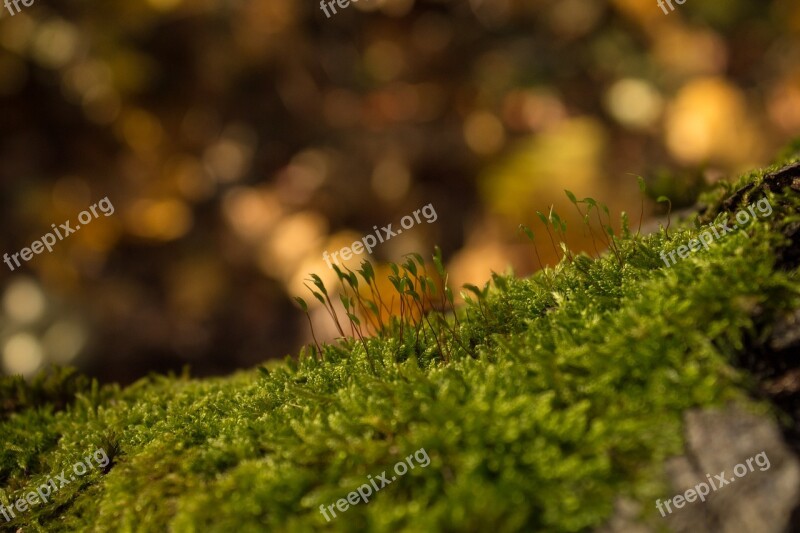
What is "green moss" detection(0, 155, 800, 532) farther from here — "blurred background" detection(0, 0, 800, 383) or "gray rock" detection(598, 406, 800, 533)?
"blurred background" detection(0, 0, 800, 383)

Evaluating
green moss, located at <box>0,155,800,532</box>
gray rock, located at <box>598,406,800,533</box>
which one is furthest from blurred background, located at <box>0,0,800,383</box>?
Result: gray rock, located at <box>598,406,800,533</box>

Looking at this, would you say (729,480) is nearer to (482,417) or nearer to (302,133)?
(482,417)

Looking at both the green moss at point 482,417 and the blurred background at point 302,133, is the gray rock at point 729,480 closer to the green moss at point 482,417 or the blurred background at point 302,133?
the green moss at point 482,417

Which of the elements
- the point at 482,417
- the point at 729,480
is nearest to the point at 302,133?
the point at 482,417

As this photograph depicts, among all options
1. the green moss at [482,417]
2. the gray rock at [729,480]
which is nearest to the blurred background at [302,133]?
the green moss at [482,417]

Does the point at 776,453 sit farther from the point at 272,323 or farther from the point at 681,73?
the point at 681,73
